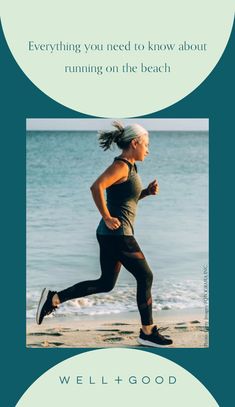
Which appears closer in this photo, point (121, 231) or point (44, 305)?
point (121, 231)

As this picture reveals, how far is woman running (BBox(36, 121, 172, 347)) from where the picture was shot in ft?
41.7

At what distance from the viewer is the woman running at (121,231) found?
12.7m

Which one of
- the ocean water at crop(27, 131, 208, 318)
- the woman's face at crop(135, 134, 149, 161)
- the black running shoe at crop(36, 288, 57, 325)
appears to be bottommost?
the black running shoe at crop(36, 288, 57, 325)

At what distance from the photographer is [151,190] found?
12.9 meters

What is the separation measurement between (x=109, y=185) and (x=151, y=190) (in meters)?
0.35

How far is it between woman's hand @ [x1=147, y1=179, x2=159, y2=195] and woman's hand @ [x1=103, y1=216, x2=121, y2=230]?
14.0 inches

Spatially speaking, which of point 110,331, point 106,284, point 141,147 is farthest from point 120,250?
point 141,147

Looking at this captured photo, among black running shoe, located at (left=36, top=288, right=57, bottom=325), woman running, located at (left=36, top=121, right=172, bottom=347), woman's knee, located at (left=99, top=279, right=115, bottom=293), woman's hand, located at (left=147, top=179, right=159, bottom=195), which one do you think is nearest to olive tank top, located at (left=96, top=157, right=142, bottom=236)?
woman running, located at (left=36, top=121, right=172, bottom=347)

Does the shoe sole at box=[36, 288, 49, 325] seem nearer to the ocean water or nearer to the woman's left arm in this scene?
the ocean water

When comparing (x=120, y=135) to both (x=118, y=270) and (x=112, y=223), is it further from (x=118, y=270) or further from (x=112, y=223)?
(x=118, y=270)

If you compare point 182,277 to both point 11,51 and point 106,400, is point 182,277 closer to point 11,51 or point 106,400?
point 106,400

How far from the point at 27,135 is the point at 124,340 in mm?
1702

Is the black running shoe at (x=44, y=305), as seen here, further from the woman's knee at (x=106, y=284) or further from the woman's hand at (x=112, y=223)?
the woman's hand at (x=112, y=223)

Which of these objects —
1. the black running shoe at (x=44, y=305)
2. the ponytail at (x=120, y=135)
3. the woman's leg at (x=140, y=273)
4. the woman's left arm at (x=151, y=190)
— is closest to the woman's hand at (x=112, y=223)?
the woman's leg at (x=140, y=273)
